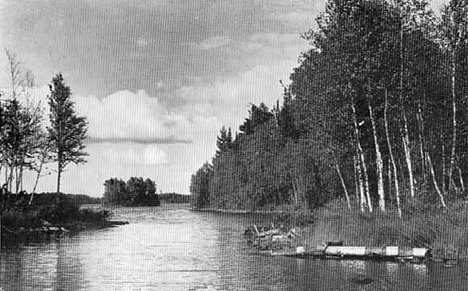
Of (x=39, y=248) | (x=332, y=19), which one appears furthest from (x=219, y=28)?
(x=39, y=248)

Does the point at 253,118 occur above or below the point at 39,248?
above

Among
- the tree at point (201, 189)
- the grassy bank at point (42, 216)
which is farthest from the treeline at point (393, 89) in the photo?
the tree at point (201, 189)

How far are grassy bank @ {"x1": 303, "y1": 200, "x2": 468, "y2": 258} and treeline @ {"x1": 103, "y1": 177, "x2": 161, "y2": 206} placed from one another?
128m

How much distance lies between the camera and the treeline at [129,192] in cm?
15738

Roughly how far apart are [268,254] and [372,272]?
8034 millimetres

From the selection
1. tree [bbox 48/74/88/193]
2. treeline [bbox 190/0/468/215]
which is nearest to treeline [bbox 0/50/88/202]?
tree [bbox 48/74/88/193]

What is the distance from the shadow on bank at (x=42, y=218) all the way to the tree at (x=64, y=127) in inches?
146

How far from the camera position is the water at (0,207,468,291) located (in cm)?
2155

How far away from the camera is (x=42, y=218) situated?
52.8m

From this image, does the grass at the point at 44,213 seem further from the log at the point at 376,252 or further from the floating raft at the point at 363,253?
the log at the point at 376,252

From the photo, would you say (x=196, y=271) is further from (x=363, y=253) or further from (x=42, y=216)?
(x=42, y=216)

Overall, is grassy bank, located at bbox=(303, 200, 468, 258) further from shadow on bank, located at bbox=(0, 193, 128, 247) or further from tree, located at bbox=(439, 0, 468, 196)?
shadow on bank, located at bbox=(0, 193, 128, 247)

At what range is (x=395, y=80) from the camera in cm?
3378

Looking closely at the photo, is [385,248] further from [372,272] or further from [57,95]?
[57,95]
